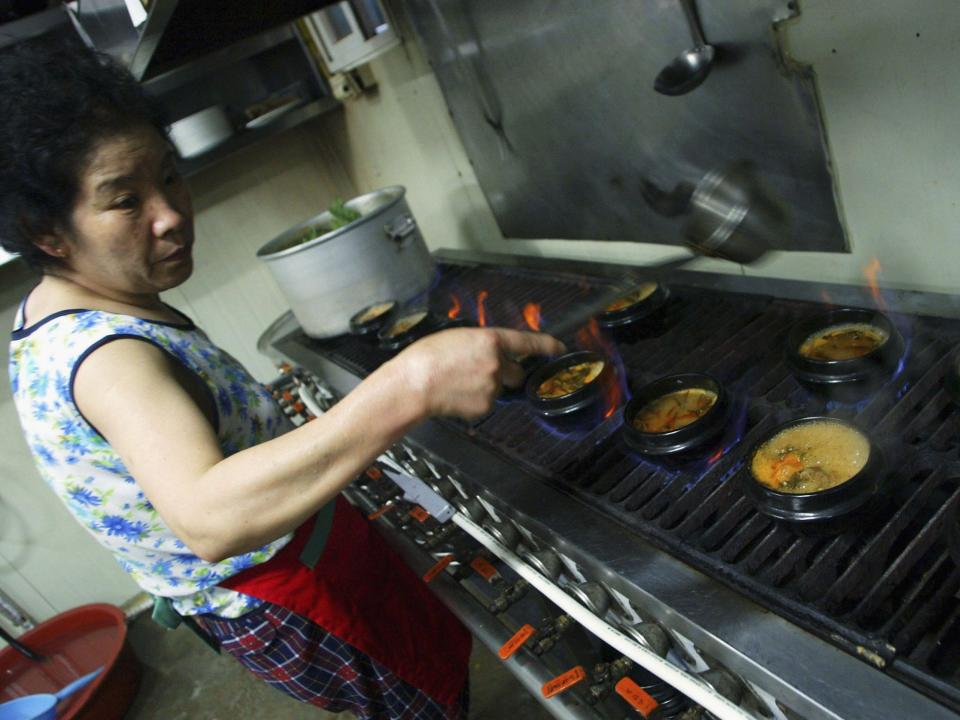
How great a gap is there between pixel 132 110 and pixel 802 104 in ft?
4.81

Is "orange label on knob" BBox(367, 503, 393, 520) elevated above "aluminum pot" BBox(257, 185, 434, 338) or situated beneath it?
situated beneath

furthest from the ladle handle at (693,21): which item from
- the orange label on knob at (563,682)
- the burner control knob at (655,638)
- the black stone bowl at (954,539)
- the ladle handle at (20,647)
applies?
the ladle handle at (20,647)

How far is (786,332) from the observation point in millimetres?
1424

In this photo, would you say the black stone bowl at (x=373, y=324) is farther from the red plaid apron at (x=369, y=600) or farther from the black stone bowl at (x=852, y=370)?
the black stone bowl at (x=852, y=370)

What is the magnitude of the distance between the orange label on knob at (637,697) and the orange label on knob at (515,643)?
24cm

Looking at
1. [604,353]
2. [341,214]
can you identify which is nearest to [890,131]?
[604,353]

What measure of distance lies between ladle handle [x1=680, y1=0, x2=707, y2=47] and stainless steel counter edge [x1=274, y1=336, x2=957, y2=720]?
3.69 ft

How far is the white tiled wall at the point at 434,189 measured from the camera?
1290 mm

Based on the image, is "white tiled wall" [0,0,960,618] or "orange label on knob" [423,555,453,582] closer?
"white tiled wall" [0,0,960,618]

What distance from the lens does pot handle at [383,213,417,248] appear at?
2414mm

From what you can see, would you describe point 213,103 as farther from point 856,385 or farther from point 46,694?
point 856,385

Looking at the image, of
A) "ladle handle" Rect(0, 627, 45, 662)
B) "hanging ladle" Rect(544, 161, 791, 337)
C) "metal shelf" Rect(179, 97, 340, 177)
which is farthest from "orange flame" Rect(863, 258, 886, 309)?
"ladle handle" Rect(0, 627, 45, 662)

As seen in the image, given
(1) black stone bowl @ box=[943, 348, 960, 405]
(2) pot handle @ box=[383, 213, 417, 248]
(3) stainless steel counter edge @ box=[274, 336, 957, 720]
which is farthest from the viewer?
(2) pot handle @ box=[383, 213, 417, 248]

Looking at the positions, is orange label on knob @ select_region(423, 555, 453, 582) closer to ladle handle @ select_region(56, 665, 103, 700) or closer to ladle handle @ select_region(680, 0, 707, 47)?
ladle handle @ select_region(680, 0, 707, 47)
